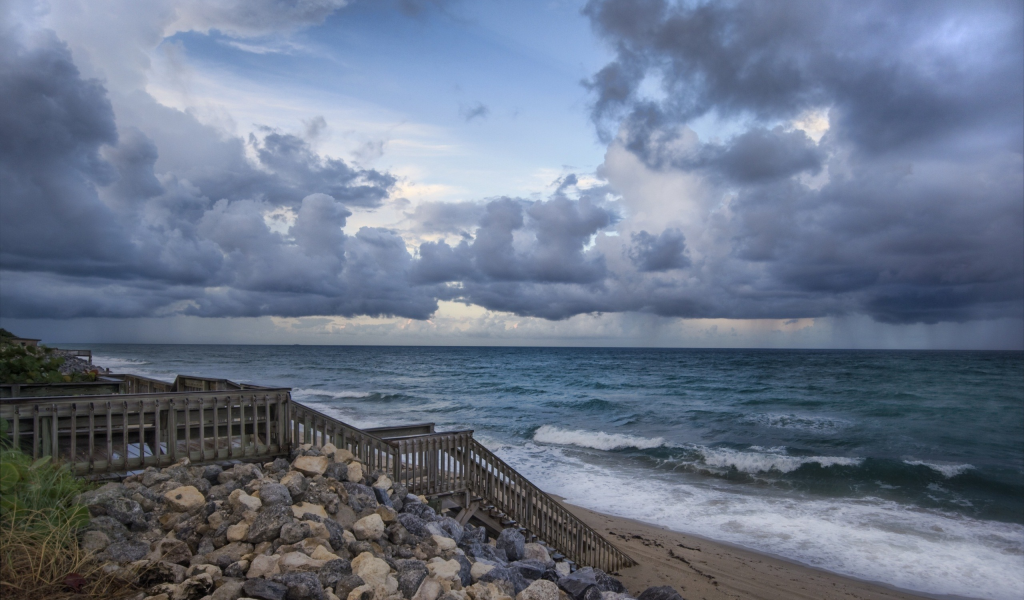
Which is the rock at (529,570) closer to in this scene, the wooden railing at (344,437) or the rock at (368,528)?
the rock at (368,528)

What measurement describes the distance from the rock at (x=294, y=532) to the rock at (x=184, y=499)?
48.1 inches

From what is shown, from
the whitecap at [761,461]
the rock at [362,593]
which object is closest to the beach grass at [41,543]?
the rock at [362,593]

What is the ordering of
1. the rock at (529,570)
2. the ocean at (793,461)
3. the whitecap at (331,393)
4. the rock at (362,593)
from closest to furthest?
1. the rock at (362,593)
2. the rock at (529,570)
3. the ocean at (793,461)
4. the whitecap at (331,393)

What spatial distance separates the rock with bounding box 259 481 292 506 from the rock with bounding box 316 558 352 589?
4.14 feet

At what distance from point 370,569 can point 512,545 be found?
3.25m

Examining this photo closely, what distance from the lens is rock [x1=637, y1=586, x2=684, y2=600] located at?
310 inches

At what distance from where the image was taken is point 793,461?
20312 mm

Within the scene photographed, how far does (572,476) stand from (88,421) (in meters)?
14.1

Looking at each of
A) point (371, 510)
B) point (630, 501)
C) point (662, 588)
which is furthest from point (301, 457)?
point (630, 501)

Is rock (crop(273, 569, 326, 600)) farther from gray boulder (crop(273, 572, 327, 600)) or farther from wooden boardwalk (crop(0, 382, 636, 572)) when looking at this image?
wooden boardwalk (crop(0, 382, 636, 572))

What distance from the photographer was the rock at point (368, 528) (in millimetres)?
6090

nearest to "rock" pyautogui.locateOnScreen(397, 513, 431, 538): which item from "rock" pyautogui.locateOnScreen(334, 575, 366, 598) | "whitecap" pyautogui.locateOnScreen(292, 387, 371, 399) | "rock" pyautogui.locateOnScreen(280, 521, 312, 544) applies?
"rock" pyautogui.locateOnScreen(280, 521, 312, 544)

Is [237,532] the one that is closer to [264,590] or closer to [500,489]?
[264,590]

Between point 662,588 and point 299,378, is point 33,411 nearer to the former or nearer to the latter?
point 662,588
